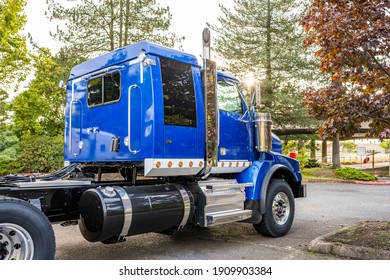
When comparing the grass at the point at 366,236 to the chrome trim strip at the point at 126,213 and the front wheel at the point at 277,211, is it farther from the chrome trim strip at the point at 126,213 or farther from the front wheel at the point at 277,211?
the chrome trim strip at the point at 126,213

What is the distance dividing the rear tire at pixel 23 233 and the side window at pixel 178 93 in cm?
205

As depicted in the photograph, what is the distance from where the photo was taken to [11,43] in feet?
51.1

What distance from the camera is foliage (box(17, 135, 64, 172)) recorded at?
48.0 ft

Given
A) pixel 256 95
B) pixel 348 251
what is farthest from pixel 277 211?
pixel 256 95

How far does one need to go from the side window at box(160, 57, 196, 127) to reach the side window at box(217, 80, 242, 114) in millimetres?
748

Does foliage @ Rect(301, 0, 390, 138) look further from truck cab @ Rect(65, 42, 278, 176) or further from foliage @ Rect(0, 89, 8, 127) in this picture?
foliage @ Rect(0, 89, 8, 127)

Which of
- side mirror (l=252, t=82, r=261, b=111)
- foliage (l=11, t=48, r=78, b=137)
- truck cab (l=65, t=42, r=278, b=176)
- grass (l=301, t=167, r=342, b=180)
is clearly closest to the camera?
truck cab (l=65, t=42, r=278, b=176)

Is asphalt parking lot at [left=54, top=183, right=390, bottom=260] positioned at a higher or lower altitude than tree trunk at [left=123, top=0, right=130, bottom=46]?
lower

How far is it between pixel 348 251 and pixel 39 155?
12.6m

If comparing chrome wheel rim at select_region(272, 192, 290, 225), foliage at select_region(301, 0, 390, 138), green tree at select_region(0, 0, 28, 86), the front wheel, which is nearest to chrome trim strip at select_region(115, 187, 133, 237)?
the front wheel

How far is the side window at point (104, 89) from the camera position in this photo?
222 inches

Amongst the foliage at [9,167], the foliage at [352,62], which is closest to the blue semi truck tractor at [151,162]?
the foliage at [352,62]

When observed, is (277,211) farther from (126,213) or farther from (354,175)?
(354,175)

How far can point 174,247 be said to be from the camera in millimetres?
6016
